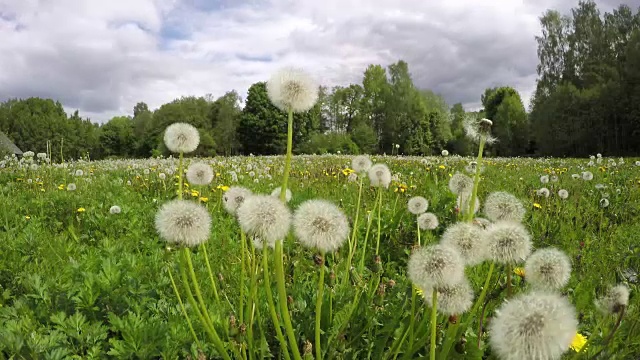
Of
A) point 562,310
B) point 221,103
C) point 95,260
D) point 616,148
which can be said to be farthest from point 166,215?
point 221,103

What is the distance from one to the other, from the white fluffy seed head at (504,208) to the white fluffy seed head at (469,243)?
0.40 meters

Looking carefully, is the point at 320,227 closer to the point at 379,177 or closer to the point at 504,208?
the point at 504,208

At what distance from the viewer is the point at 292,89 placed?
62.7 inches

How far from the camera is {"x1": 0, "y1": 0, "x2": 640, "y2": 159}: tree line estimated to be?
35906 mm

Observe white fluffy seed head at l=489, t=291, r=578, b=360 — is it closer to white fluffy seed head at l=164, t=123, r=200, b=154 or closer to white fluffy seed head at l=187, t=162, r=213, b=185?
white fluffy seed head at l=164, t=123, r=200, b=154

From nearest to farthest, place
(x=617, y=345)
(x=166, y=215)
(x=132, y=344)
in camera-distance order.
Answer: (x=166, y=215)
(x=132, y=344)
(x=617, y=345)

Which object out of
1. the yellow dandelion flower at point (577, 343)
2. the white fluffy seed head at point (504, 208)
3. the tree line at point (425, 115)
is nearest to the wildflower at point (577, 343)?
the yellow dandelion flower at point (577, 343)

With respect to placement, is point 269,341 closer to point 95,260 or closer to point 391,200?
point 95,260

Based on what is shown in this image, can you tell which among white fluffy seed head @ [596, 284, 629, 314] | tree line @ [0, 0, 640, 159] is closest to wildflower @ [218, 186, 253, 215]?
white fluffy seed head @ [596, 284, 629, 314]

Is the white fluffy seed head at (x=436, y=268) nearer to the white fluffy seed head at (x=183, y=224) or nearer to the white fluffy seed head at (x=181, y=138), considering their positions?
the white fluffy seed head at (x=183, y=224)

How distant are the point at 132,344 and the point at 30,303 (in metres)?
0.91

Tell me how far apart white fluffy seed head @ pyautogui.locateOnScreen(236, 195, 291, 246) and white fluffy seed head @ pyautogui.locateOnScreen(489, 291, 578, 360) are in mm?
695

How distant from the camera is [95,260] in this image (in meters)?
2.85

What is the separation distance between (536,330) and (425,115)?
164 ft
